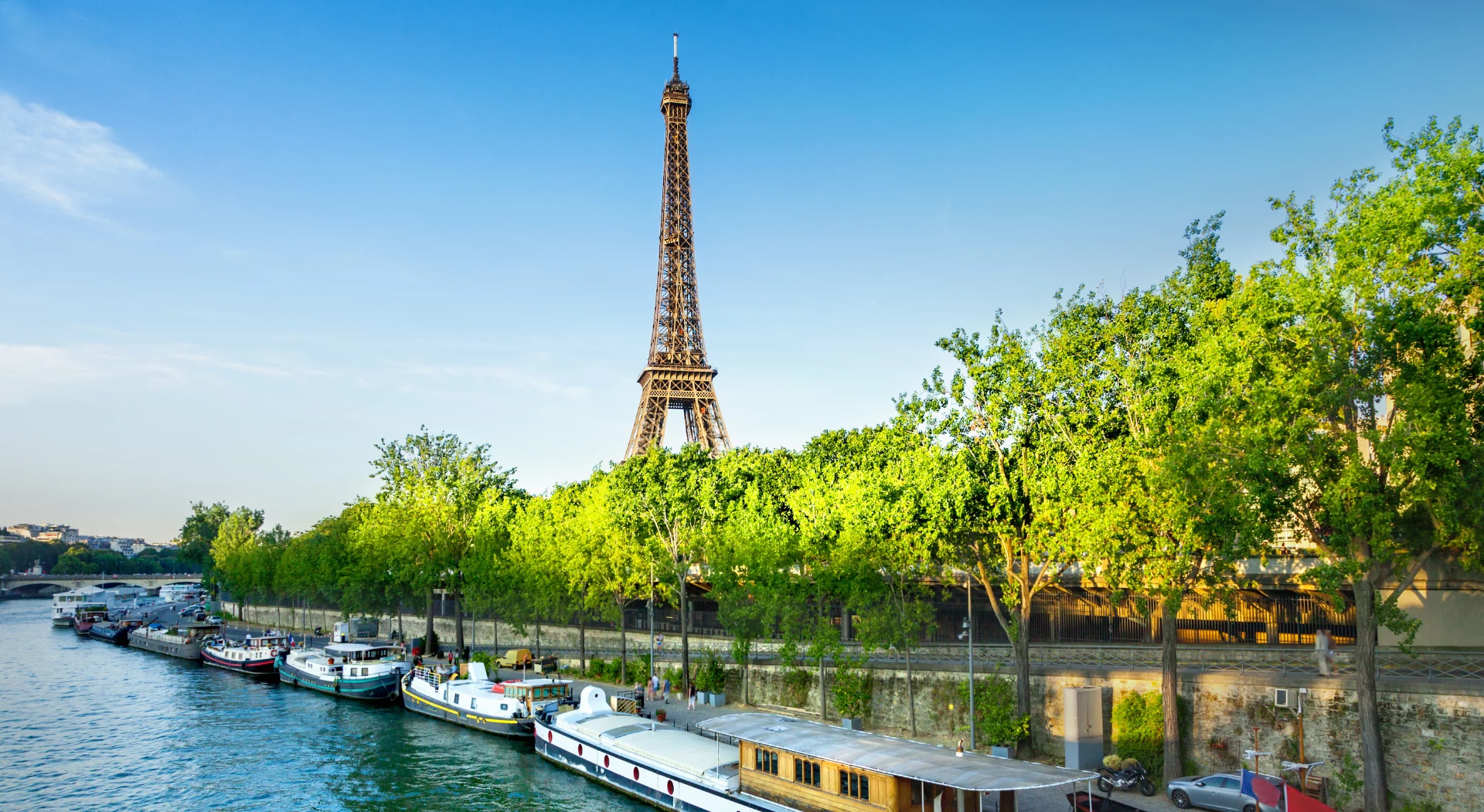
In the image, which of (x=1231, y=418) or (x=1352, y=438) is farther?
(x=1231, y=418)

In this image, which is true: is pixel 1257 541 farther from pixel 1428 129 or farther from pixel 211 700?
Result: pixel 211 700

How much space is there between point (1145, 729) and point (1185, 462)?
35.7 feet

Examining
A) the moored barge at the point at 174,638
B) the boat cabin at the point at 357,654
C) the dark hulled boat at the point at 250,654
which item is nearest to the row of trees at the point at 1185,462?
the boat cabin at the point at 357,654

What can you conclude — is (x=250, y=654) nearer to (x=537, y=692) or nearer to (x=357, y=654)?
(x=357, y=654)

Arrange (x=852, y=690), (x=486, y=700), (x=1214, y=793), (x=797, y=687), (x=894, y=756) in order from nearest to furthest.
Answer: (x=894, y=756)
(x=1214, y=793)
(x=852, y=690)
(x=797, y=687)
(x=486, y=700)

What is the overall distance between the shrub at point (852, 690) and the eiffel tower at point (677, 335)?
2028 inches

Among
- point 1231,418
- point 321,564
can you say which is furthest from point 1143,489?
point 321,564

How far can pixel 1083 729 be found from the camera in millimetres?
33094

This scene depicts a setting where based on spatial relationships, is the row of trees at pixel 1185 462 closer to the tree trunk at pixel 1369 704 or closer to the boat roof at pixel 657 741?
the tree trunk at pixel 1369 704

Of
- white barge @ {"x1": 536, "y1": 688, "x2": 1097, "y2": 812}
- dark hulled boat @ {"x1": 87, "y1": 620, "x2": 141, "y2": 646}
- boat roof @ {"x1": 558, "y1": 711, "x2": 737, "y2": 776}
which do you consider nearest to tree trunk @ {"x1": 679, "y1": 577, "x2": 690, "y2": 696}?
boat roof @ {"x1": 558, "y1": 711, "x2": 737, "y2": 776}

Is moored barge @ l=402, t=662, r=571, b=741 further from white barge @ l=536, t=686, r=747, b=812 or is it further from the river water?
white barge @ l=536, t=686, r=747, b=812

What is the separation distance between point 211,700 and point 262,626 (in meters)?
63.6

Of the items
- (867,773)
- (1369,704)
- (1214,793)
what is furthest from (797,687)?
(1369,704)

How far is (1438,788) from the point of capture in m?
27.1
